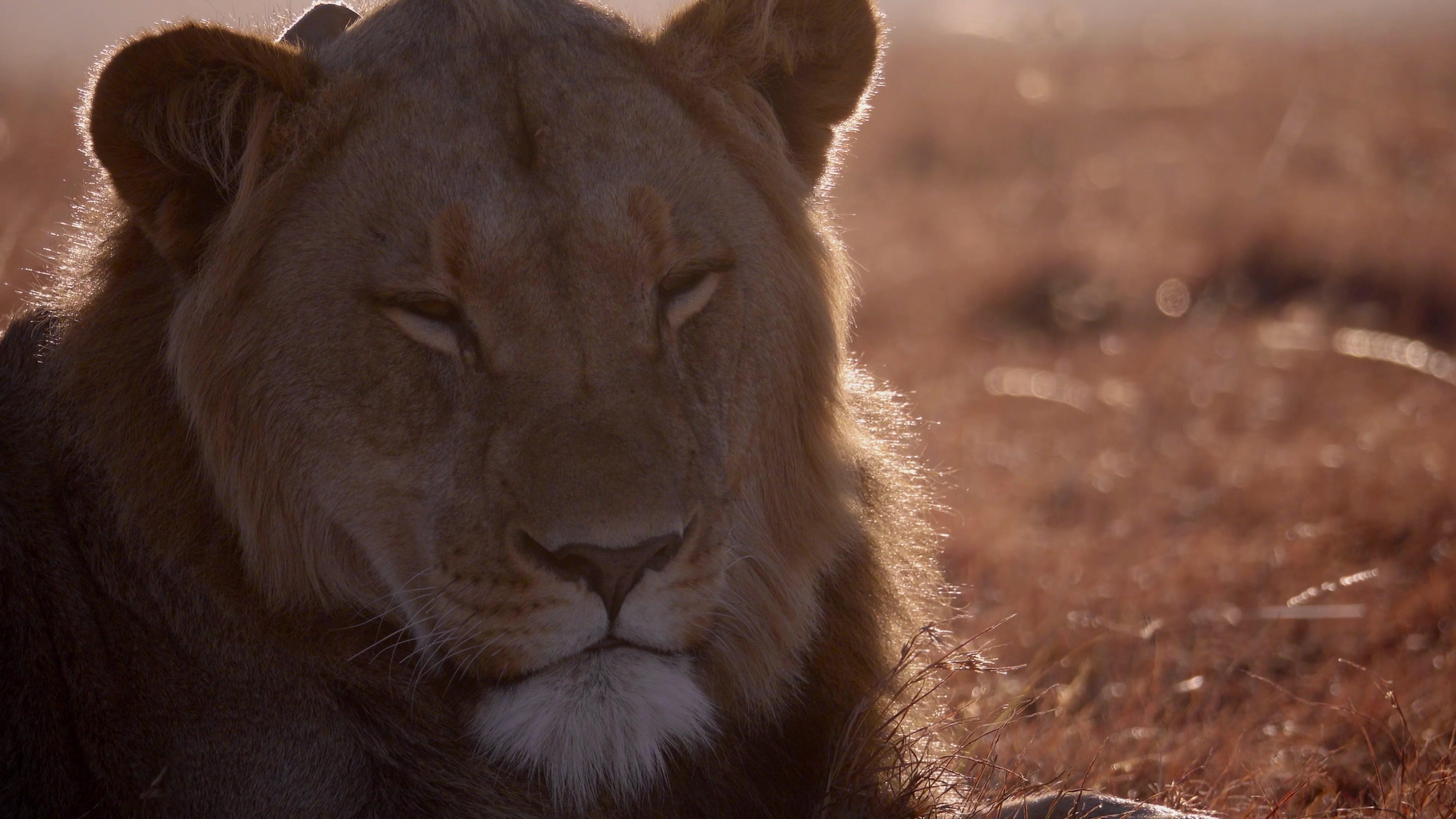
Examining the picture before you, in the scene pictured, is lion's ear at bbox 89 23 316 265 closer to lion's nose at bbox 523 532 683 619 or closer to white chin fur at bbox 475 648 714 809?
lion's nose at bbox 523 532 683 619

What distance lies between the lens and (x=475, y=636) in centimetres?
280

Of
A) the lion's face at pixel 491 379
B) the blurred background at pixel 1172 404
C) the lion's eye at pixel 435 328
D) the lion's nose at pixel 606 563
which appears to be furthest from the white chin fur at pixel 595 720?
the blurred background at pixel 1172 404

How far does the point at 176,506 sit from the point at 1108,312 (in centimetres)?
1002

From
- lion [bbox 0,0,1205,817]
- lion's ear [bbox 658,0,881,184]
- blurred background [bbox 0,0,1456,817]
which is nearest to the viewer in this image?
lion [bbox 0,0,1205,817]

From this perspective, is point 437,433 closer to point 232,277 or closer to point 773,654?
point 232,277

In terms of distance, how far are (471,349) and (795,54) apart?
1214mm

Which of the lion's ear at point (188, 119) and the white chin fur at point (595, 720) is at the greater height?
the lion's ear at point (188, 119)

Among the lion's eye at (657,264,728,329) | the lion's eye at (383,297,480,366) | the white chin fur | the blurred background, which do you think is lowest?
the blurred background

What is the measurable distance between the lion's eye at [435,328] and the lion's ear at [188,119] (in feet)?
1.46

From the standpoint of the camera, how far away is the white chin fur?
2.77 m

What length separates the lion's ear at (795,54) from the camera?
3338mm

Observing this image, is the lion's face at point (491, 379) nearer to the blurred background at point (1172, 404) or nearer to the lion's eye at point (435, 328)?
the lion's eye at point (435, 328)

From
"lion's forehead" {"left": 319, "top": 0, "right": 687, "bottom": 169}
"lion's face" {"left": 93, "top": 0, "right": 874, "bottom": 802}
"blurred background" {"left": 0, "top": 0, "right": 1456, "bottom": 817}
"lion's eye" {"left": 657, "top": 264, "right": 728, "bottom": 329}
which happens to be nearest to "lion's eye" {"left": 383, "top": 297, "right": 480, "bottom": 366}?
"lion's face" {"left": 93, "top": 0, "right": 874, "bottom": 802}

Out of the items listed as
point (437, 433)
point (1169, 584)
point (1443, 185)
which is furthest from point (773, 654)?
point (1443, 185)
